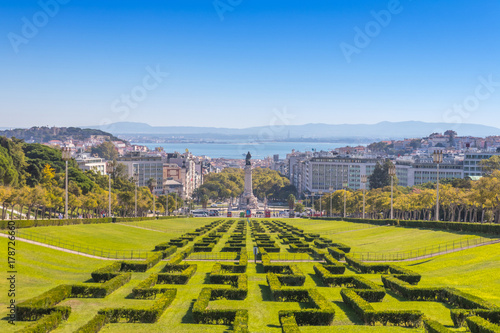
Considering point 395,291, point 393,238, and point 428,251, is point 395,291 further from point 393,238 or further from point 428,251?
point 393,238

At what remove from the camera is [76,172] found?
105 meters

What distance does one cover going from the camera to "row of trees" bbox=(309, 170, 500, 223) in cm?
6469

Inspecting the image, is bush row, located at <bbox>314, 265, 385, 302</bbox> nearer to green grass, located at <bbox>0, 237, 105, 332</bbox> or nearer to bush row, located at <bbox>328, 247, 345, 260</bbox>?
bush row, located at <bbox>328, 247, 345, 260</bbox>

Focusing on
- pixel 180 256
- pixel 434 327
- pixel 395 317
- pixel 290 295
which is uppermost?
pixel 434 327

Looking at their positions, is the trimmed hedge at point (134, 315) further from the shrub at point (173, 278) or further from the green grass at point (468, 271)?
the green grass at point (468, 271)

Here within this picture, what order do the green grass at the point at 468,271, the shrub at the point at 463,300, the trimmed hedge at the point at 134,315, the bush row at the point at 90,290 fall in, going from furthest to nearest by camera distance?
1. the green grass at the point at 468,271
2. the bush row at the point at 90,290
3. the shrub at the point at 463,300
4. the trimmed hedge at the point at 134,315

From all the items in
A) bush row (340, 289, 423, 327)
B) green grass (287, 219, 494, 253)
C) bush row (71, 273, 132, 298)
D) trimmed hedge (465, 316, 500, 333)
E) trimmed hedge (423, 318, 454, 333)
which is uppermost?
trimmed hedge (465, 316, 500, 333)

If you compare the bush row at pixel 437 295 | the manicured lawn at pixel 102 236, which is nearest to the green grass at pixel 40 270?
the manicured lawn at pixel 102 236

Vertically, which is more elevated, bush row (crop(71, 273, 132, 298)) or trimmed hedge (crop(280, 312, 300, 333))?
trimmed hedge (crop(280, 312, 300, 333))

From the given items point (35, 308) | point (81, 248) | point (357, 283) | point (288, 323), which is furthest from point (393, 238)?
point (35, 308)

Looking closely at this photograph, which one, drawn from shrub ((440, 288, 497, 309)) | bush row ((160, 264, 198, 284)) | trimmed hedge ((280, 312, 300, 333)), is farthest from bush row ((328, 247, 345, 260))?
trimmed hedge ((280, 312, 300, 333))

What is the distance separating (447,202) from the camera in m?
80.9

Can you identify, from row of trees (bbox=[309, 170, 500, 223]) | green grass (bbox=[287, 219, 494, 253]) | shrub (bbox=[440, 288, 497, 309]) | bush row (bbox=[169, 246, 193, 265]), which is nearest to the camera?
shrub (bbox=[440, 288, 497, 309])

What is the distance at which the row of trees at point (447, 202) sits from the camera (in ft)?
212
